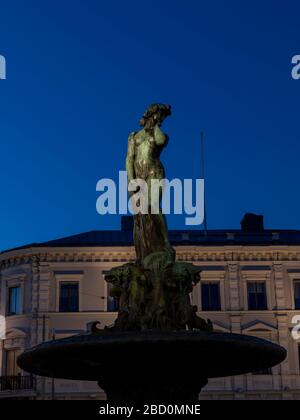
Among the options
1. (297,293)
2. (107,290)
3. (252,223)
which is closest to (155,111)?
(107,290)

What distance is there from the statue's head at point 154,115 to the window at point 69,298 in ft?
86.4

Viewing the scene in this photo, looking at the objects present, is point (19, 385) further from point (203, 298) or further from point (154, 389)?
point (154, 389)

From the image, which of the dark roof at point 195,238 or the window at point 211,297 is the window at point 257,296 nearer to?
the window at point 211,297

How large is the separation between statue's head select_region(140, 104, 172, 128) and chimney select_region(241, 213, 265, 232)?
31.7m

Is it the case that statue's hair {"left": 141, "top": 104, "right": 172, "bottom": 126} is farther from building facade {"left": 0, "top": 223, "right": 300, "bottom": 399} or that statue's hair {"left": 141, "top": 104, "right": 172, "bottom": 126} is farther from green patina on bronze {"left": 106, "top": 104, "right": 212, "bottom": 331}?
building facade {"left": 0, "top": 223, "right": 300, "bottom": 399}

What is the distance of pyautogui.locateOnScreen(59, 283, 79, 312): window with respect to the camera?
3841cm

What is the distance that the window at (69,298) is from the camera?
3841 centimetres

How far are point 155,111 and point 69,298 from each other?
2655 cm

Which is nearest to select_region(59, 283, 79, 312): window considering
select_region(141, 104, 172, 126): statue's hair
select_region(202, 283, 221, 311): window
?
select_region(202, 283, 221, 311): window

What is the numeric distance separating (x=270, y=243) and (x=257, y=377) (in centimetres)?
674

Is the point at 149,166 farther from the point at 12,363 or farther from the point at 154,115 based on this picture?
the point at 12,363

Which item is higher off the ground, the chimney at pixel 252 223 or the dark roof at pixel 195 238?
the chimney at pixel 252 223

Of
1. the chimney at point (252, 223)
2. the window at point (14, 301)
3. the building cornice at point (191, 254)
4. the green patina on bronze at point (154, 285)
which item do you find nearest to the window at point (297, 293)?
the building cornice at point (191, 254)

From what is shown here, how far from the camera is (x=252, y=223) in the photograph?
4444 centimetres
